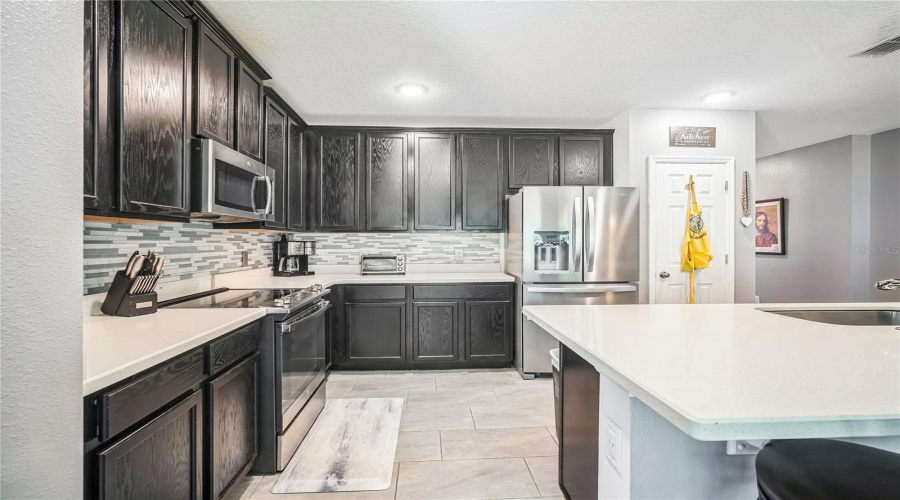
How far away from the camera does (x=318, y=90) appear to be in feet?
9.74

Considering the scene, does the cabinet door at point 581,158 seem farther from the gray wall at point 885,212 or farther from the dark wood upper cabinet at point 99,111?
the dark wood upper cabinet at point 99,111

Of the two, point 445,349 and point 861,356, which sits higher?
point 861,356

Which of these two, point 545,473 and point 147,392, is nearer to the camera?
point 147,392

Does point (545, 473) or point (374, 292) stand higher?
point (374, 292)

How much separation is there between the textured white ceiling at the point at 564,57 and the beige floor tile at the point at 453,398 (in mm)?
2371

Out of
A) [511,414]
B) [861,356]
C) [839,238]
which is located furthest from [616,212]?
[839,238]

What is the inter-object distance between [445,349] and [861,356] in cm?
288

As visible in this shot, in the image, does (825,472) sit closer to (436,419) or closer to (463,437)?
(463,437)

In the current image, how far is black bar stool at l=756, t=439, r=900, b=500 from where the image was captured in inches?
31.0

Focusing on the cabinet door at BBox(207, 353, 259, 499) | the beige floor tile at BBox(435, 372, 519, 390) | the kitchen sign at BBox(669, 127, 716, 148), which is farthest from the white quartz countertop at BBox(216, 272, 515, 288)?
the kitchen sign at BBox(669, 127, 716, 148)

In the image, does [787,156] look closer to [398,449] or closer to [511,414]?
[511,414]

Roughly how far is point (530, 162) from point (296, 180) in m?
2.21

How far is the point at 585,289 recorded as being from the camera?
10.9 ft

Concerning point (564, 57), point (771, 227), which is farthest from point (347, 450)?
point (771, 227)
